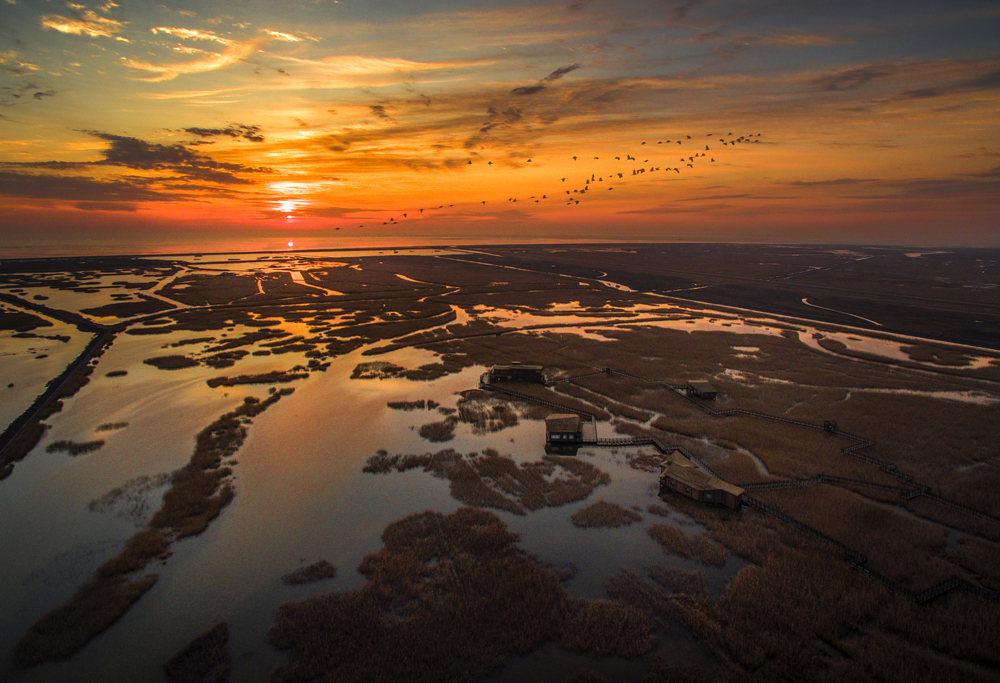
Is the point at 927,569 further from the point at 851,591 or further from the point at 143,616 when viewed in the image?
the point at 143,616

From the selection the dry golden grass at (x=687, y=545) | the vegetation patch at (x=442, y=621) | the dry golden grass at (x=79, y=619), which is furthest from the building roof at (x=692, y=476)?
the dry golden grass at (x=79, y=619)

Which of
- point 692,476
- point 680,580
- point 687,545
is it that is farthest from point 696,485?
point 680,580

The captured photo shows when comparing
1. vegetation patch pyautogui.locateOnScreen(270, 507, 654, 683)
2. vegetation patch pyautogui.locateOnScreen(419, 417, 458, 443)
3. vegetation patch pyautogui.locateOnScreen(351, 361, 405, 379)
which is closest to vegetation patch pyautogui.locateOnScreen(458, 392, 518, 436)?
vegetation patch pyautogui.locateOnScreen(419, 417, 458, 443)

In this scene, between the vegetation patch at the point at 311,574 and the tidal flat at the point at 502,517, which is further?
the vegetation patch at the point at 311,574

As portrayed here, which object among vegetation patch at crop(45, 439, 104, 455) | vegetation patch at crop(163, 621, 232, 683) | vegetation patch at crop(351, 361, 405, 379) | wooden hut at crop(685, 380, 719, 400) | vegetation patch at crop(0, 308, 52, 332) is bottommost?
vegetation patch at crop(163, 621, 232, 683)

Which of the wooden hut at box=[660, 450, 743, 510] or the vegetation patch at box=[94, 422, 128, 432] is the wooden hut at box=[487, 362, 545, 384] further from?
the vegetation patch at box=[94, 422, 128, 432]

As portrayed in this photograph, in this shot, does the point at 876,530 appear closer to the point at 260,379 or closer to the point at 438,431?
the point at 438,431

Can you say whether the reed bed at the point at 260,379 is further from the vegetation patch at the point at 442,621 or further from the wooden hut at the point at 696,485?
the wooden hut at the point at 696,485
